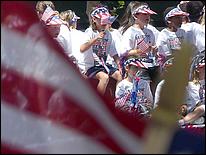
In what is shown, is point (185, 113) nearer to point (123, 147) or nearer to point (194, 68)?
point (194, 68)

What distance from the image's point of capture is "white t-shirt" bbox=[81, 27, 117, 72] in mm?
8203

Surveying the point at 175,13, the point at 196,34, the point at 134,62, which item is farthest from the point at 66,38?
the point at 175,13

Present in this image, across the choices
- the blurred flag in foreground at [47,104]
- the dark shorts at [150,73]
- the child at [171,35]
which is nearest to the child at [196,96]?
the dark shorts at [150,73]

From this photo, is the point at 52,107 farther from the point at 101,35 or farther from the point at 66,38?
the point at 101,35

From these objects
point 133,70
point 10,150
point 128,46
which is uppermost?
point 10,150

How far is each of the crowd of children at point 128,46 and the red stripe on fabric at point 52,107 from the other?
5.22 metres

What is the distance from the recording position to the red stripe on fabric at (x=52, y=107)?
210cm

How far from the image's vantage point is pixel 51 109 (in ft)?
6.93

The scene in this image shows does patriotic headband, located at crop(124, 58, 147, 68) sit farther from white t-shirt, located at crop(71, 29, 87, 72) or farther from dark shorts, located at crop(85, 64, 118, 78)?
white t-shirt, located at crop(71, 29, 87, 72)

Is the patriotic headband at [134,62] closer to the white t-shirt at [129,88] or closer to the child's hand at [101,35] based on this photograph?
the white t-shirt at [129,88]

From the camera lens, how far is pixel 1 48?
7.14 ft

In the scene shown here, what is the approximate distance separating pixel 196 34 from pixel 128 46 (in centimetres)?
76

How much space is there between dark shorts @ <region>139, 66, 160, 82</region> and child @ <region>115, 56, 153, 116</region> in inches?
2.1

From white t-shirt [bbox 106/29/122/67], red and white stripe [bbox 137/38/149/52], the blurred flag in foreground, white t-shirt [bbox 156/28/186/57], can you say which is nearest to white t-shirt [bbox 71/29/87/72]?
white t-shirt [bbox 106/29/122/67]
